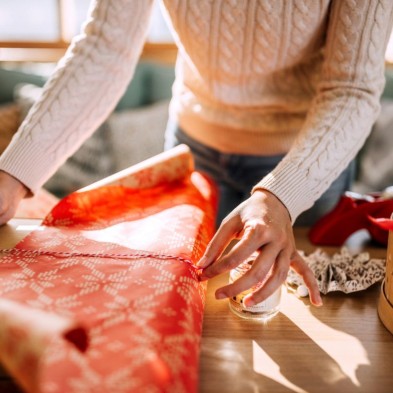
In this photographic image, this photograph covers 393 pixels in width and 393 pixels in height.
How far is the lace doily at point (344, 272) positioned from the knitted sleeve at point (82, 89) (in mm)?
449

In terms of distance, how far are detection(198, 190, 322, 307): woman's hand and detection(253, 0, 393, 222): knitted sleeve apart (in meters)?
0.10

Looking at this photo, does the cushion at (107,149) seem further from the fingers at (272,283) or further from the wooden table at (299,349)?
the fingers at (272,283)

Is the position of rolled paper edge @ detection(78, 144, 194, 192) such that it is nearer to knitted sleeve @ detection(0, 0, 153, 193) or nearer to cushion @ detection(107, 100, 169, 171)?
knitted sleeve @ detection(0, 0, 153, 193)

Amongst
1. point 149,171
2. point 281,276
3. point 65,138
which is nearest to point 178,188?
point 149,171

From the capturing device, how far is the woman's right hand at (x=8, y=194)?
74 centimetres

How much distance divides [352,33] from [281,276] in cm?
42

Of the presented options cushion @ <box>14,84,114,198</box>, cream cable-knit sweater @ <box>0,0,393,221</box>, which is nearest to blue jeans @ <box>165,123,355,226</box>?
cream cable-knit sweater @ <box>0,0,393,221</box>

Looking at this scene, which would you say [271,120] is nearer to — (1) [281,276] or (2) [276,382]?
(1) [281,276]

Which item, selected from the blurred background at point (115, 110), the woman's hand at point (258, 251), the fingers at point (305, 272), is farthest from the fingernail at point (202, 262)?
the blurred background at point (115, 110)

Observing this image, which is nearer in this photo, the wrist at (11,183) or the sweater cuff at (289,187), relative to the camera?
the sweater cuff at (289,187)

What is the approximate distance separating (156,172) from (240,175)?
26cm

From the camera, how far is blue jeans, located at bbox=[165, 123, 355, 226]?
1003 millimetres

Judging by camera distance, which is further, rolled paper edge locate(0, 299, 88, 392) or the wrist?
the wrist

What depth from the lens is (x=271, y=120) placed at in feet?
3.25
